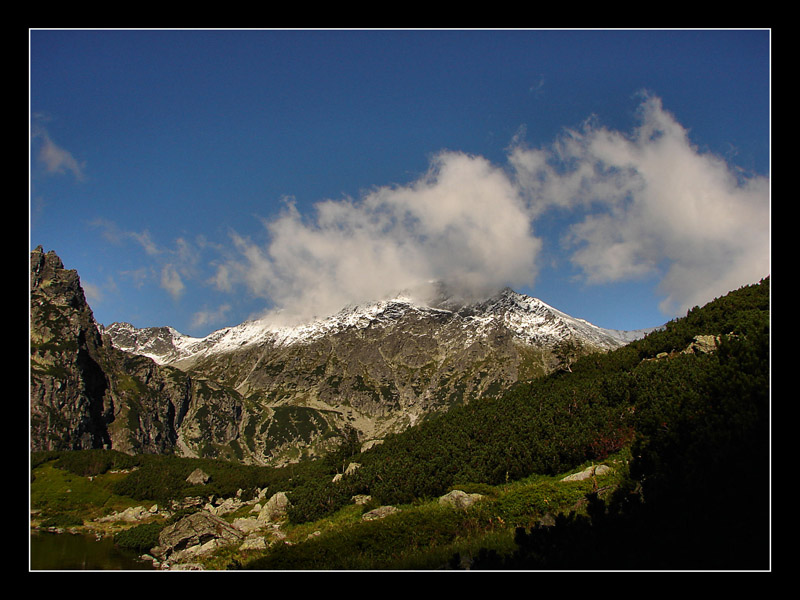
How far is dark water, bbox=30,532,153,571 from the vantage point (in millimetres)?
33250

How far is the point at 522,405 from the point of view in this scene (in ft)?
155

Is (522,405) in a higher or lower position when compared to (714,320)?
lower

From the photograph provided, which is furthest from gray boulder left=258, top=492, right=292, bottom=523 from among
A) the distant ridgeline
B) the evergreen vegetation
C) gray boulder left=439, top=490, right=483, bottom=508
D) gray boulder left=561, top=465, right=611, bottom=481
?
gray boulder left=561, top=465, right=611, bottom=481

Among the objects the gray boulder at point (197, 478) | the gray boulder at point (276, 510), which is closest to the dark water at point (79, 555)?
the gray boulder at point (276, 510)

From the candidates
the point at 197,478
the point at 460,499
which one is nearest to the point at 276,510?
the point at 460,499

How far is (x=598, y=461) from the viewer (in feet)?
98.8

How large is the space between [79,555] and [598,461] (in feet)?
138

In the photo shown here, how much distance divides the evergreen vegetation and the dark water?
3.54 m

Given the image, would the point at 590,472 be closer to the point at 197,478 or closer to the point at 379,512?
the point at 379,512

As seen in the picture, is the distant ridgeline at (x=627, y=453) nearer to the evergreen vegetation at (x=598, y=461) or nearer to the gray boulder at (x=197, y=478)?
the evergreen vegetation at (x=598, y=461)
